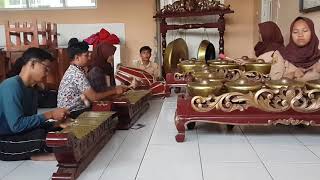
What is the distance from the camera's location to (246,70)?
→ 11.9 feet

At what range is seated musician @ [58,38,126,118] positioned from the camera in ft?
10.0

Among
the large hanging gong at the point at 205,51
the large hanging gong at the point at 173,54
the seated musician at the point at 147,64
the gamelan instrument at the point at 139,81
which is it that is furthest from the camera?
the large hanging gong at the point at 205,51

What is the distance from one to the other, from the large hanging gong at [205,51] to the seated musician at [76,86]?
2852 millimetres

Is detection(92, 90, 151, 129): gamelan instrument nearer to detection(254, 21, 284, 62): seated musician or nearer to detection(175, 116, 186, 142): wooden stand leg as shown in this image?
detection(175, 116, 186, 142): wooden stand leg

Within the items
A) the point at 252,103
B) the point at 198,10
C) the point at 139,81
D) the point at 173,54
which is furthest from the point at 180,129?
the point at 198,10

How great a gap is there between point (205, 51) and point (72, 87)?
10.5ft

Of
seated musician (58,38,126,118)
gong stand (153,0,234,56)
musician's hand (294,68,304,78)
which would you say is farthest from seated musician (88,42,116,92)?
gong stand (153,0,234,56)

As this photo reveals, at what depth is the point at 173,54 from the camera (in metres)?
5.71

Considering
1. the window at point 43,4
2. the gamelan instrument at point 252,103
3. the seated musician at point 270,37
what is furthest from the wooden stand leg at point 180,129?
the window at point 43,4

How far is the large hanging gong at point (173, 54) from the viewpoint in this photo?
550cm

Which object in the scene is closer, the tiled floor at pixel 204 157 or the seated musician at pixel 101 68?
the tiled floor at pixel 204 157

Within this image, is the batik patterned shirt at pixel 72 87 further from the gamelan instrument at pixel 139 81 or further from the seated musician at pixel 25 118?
the gamelan instrument at pixel 139 81

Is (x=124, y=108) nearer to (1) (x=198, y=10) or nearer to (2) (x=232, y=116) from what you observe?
(2) (x=232, y=116)

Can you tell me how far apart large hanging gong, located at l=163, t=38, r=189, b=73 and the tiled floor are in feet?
7.87
